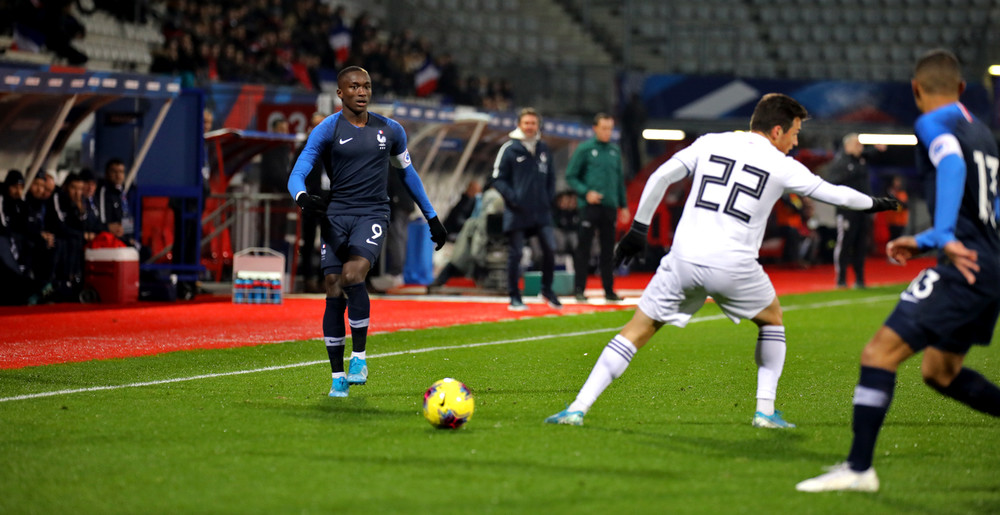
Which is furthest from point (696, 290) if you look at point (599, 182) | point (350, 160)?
point (599, 182)

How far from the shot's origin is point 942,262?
495 cm

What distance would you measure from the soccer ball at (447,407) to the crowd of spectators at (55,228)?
8.94 metres

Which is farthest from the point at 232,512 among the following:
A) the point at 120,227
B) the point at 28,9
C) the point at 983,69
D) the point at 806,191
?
the point at 983,69


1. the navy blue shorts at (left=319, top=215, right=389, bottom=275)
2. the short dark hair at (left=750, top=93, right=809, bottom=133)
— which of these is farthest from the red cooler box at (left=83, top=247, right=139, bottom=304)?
the short dark hair at (left=750, top=93, right=809, bottom=133)

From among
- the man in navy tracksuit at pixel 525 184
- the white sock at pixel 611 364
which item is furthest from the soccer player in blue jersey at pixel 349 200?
the man in navy tracksuit at pixel 525 184

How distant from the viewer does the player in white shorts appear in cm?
580

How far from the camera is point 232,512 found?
13.9 feet

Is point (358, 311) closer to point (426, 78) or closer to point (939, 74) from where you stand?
point (939, 74)

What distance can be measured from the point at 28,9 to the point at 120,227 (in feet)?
16.3

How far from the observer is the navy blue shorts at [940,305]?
4.82 metres

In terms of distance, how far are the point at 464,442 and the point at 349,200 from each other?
7.05 feet

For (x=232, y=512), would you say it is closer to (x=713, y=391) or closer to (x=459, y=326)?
(x=713, y=391)

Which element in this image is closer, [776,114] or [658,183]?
[658,183]

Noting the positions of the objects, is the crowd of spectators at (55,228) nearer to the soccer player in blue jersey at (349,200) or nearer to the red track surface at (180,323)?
the red track surface at (180,323)
